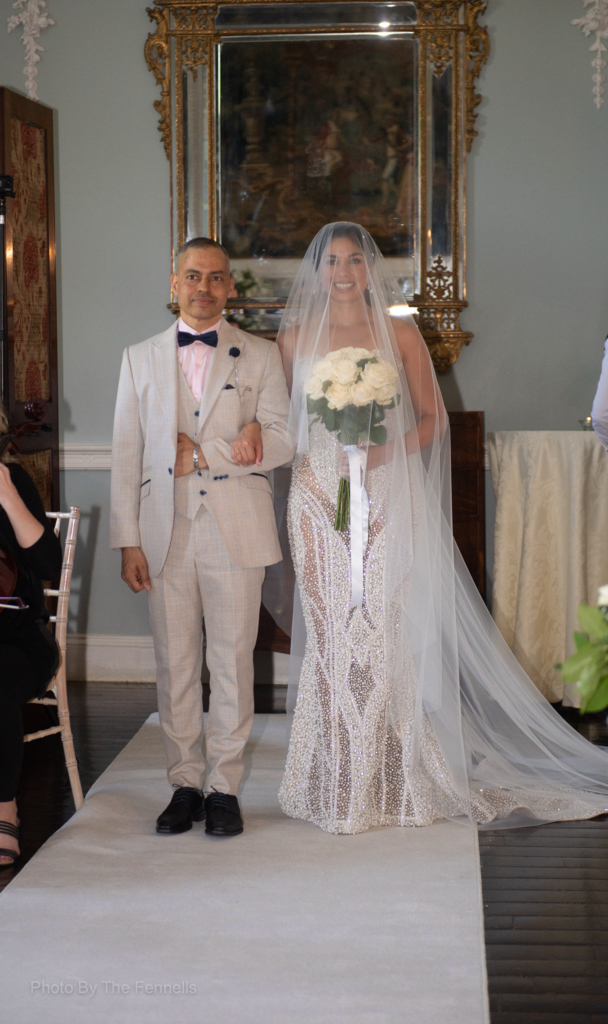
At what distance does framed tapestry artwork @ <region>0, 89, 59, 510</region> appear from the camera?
4816 millimetres

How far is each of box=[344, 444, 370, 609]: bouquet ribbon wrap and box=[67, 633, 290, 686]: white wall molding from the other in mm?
2217

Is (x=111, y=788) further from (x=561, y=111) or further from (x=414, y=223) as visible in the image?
(x=561, y=111)

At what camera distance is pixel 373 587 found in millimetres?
3467

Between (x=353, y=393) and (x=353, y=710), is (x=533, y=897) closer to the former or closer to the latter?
(x=353, y=710)

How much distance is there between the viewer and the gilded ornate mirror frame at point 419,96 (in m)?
5.10

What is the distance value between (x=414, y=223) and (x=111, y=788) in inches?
127

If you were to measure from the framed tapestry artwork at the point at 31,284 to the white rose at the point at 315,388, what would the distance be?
177 cm

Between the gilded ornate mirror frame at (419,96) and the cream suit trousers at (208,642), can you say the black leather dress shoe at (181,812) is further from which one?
the gilded ornate mirror frame at (419,96)

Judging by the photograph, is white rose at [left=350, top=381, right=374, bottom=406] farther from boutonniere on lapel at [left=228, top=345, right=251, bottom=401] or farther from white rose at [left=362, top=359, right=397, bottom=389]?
boutonniere on lapel at [left=228, top=345, right=251, bottom=401]

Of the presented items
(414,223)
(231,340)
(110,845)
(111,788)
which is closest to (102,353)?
(414,223)

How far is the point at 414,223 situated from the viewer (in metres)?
5.20

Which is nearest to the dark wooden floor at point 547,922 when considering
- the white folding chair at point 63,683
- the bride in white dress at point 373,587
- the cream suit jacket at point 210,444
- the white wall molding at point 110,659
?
the bride in white dress at point 373,587

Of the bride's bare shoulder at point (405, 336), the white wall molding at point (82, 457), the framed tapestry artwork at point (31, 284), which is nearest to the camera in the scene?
the bride's bare shoulder at point (405, 336)

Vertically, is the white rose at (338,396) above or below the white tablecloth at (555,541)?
above
